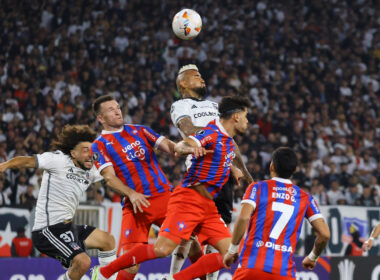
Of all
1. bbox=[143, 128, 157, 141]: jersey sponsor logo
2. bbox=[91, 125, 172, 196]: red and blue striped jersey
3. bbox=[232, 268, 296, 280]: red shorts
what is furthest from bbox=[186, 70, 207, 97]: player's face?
bbox=[232, 268, 296, 280]: red shorts

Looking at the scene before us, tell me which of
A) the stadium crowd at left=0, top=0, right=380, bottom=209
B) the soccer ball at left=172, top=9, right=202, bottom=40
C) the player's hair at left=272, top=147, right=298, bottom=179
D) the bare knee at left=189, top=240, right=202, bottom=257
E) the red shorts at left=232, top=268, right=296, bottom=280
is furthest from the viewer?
the stadium crowd at left=0, top=0, right=380, bottom=209

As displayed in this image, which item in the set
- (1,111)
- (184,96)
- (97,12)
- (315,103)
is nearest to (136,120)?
(1,111)

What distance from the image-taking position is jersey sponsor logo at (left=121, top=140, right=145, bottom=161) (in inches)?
260

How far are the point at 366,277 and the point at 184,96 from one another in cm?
401

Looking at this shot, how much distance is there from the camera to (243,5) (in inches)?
784

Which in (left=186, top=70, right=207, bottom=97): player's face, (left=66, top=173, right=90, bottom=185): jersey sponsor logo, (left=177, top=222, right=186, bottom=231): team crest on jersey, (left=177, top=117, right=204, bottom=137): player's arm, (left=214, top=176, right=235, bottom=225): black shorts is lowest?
(left=177, top=222, right=186, bottom=231): team crest on jersey

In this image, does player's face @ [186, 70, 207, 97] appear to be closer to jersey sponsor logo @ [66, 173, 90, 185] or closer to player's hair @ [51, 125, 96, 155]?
player's hair @ [51, 125, 96, 155]

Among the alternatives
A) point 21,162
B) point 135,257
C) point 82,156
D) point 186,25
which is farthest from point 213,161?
point 186,25

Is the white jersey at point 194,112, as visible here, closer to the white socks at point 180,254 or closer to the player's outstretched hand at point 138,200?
the player's outstretched hand at point 138,200

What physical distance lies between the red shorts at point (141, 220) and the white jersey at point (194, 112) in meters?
0.76

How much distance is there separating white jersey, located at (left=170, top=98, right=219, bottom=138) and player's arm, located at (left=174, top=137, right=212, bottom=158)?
0.91m

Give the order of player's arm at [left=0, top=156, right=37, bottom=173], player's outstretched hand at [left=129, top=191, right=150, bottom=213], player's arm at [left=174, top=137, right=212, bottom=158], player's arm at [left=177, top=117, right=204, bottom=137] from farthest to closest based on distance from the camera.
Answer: player's arm at [left=177, top=117, right=204, bottom=137], player's arm at [left=0, top=156, right=37, bottom=173], player's outstretched hand at [left=129, top=191, right=150, bottom=213], player's arm at [left=174, top=137, right=212, bottom=158]

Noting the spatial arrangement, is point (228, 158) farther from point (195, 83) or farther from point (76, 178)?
point (76, 178)

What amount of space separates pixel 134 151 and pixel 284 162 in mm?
2066
